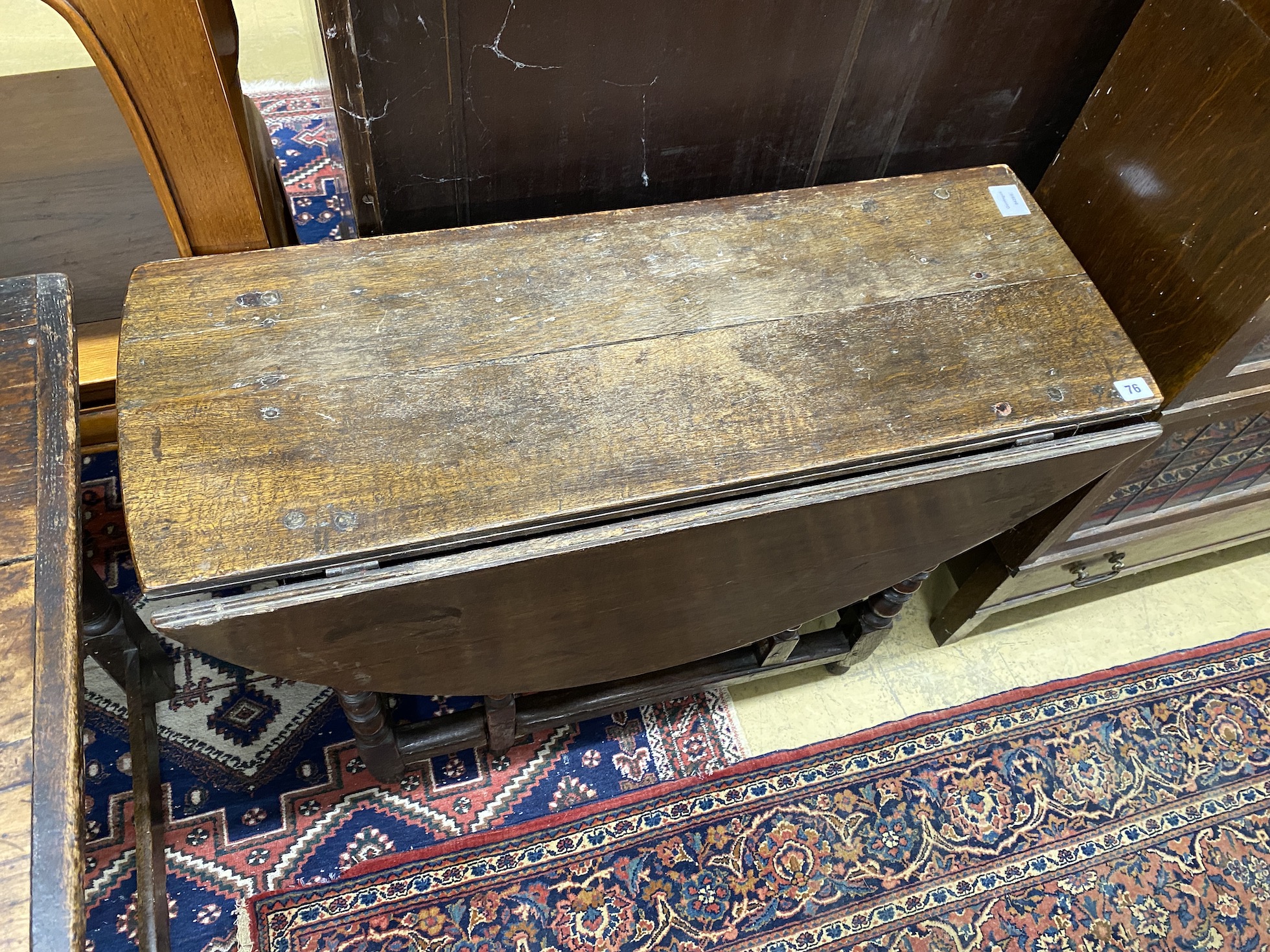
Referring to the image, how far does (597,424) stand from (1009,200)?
0.66m

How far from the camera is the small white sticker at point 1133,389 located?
1042 millimetres

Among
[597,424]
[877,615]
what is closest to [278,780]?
[597,424]

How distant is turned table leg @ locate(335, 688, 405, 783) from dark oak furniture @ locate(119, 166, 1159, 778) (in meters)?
0.02

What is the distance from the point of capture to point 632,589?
100 centimetres

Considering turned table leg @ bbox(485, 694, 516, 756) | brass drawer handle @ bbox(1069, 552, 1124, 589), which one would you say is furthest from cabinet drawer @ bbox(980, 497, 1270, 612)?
turned table leg @ bbox(485, 694, 516, 756)

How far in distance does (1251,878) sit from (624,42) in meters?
1.64

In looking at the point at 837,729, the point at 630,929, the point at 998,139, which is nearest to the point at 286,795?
the point at 630,929

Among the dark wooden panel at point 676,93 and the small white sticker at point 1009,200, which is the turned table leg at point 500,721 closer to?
the dark wooden panel at point 676,93

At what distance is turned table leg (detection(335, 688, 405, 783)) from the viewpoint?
1.15 meters

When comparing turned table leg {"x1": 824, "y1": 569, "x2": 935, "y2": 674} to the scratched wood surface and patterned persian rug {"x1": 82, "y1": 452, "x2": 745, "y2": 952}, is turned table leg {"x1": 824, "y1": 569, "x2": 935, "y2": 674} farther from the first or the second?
the scratched wood surface

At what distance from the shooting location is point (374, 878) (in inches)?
53.7

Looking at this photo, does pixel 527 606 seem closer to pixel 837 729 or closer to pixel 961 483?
pixel 961 483

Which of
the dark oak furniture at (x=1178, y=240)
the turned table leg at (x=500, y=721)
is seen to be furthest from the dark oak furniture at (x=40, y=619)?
the dark oak furniture at (x=1178, y=240)

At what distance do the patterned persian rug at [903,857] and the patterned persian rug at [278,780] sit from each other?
0.11ft
